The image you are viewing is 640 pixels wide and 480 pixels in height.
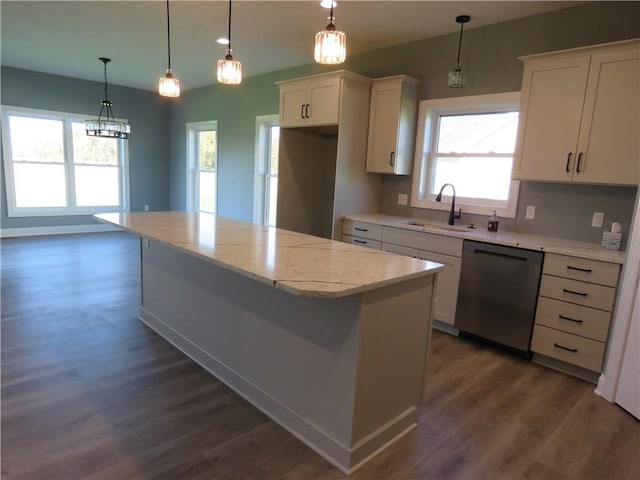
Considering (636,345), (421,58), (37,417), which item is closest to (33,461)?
(37,417)

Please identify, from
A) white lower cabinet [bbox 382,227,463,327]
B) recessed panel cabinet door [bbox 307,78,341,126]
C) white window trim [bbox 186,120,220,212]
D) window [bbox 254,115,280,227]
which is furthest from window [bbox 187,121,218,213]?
white lower cabinet [bbox 382,227,463,327]

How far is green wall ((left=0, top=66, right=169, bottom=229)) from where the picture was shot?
6211mm

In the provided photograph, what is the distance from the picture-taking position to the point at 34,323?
10.3ft

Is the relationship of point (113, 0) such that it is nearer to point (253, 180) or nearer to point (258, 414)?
point (253, 180)

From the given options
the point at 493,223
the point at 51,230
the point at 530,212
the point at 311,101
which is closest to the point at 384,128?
the point at 311,101

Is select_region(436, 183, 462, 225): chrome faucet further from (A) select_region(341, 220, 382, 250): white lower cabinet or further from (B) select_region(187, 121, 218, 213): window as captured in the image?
(B) select_region(187, 121, 218, 213): window

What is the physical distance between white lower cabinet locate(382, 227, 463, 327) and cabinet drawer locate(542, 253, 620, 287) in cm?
65

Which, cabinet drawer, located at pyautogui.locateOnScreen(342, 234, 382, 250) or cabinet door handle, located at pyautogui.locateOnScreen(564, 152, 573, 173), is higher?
cabinet door handle, located at pyautogui.locateOnScreen(564, 152, 573, 173)

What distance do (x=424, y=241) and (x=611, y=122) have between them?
1517 mm

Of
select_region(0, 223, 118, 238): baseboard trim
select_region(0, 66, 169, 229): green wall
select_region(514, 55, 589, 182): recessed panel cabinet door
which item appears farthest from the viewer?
select_region(0, 223, 118, 238): baseboard trim

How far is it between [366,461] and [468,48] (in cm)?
348

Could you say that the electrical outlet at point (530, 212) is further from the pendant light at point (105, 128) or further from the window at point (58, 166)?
the window at point (58, 166)

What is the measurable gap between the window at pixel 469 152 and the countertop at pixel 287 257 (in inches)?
74.6

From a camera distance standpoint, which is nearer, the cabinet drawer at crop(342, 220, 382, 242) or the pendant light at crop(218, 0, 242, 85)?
the pendant light at crop(218, 0, 242, 85)
